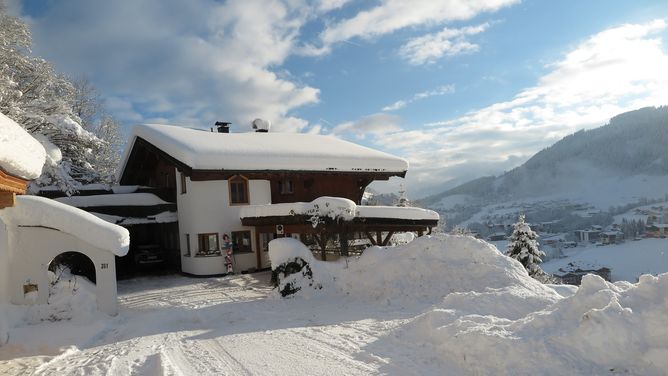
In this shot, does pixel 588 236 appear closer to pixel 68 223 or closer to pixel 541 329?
pixel 541 329

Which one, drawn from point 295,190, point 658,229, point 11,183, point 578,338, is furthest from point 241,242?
point 658,229

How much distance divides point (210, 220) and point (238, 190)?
187cm

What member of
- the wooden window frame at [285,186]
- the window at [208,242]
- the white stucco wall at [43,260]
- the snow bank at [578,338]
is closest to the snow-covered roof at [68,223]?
the white stucco wall at [43,260]

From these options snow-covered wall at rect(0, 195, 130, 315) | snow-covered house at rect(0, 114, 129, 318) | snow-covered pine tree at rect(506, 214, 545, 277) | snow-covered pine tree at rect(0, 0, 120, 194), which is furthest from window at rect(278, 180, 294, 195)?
snow-covered pine tree at rect(506, 214, 545, 277)

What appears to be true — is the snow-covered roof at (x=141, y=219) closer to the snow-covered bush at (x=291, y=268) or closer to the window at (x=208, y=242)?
the window at (x=208, y=242)

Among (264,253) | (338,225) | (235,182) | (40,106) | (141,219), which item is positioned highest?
(40,106)

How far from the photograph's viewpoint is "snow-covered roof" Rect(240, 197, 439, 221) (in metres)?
15.0

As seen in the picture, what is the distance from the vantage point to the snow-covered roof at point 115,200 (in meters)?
18.6

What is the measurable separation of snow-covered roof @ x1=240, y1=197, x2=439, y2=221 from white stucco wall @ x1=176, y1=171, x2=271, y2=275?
123 cm

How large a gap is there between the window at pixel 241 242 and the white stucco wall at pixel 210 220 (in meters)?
0.22

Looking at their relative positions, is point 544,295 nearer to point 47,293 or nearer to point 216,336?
point 216,336

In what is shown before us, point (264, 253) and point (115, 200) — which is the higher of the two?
point (115, 200)

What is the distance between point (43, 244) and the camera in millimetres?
11430

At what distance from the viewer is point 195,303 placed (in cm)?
1301
